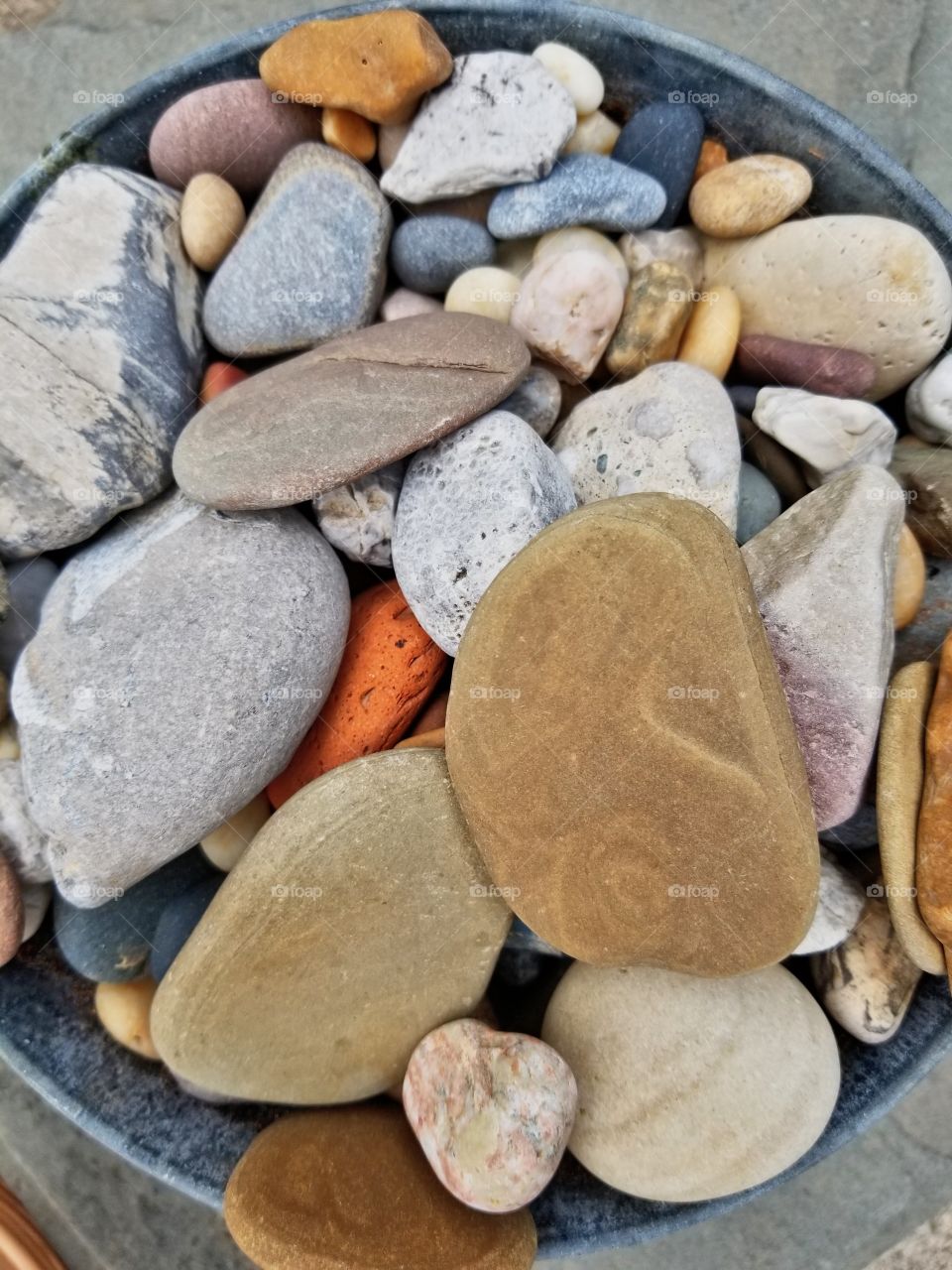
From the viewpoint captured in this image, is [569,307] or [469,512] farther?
[569,307]

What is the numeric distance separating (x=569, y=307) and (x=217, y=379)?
0.53 metres

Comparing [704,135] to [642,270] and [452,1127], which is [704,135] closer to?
[642,270]

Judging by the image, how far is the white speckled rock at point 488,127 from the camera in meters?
1.18

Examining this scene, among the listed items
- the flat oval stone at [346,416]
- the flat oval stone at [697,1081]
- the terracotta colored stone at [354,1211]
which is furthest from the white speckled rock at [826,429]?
the terracotta colored stone at [354,1211]

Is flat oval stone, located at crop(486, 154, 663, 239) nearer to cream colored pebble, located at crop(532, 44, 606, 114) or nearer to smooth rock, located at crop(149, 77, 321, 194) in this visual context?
cream colored pebble, located at crop(532, 44, 606, 114)

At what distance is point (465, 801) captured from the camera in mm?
1063

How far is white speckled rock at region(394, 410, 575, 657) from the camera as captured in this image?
1.05 metres

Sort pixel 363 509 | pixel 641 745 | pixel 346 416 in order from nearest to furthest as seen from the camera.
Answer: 1. pixel 641 745
2. pixel 346 416
3. pixel 363 509

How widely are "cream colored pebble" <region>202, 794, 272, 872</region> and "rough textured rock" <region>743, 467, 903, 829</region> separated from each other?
2.56 ft

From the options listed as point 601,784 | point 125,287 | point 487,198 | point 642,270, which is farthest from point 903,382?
point 125,287

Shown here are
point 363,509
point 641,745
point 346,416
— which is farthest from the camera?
point 363,509

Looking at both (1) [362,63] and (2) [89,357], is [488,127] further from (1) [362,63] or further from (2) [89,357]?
(2) [89,357]

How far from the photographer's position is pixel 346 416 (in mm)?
1077

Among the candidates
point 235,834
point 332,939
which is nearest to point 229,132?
point 235,834
